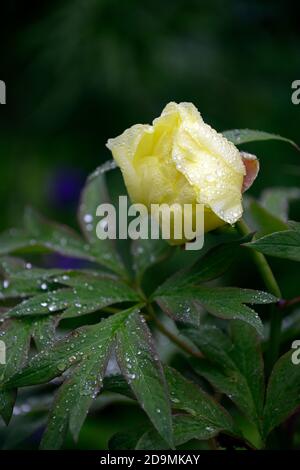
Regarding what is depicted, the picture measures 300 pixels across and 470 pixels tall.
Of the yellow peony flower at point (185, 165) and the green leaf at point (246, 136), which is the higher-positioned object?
the green leaf at point (246, 136)

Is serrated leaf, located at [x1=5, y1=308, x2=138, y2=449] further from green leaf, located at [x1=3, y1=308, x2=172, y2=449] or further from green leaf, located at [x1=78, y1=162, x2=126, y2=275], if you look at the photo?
green leaf, located at [x1=78, y1=162, x2=126, y2=275]

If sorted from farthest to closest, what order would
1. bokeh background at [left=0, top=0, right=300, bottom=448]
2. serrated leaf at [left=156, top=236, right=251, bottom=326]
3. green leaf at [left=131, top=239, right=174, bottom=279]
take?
bokeh background at [left=0, top=0, right=300, bottom=448] < green leaf at [left=131, top=239, right=174, bottom=279] < serrated leaf at [left=156, top=236, right=251, bottom=326]

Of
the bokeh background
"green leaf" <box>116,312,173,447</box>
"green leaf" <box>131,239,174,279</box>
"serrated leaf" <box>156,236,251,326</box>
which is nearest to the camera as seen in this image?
"green leaf" <box>116,312,173,447</box>

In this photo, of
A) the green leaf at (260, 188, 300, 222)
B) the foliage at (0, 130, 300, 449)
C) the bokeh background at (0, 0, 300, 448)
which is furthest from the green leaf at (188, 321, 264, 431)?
the bokeh background at (0, 0, 300, 448)

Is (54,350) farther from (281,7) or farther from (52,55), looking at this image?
(52,55)

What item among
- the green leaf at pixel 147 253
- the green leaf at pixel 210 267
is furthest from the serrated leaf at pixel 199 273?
the green leaf at pixel 147 253

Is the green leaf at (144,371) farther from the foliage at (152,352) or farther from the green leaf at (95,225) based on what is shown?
the green leaf at (95,225)
